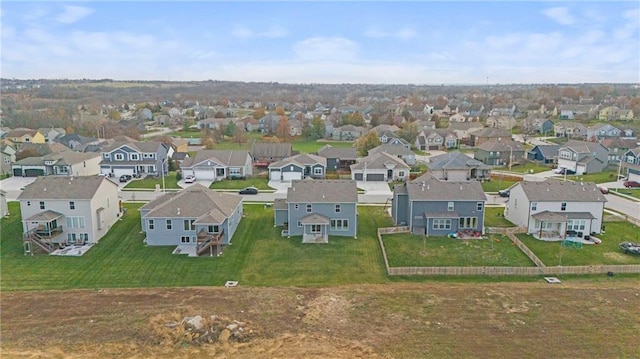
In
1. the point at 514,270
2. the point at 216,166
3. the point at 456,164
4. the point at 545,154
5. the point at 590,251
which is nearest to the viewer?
the point at 514,270

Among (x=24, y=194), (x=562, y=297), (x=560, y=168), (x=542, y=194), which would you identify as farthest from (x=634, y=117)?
(x=24, y=194)

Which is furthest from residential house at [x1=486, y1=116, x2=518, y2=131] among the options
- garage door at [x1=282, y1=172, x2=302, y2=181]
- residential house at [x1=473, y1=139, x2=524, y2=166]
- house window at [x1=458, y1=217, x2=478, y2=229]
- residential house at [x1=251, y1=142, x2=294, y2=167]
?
house window at [x1=458, y1=217, x2=478, y2=229]

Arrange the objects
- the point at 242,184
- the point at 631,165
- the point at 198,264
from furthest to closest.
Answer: the point at 631,165
the point at 242,184
the point at 198,264

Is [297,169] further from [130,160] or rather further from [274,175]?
[130,160]

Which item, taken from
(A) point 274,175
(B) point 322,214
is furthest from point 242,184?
(B) point 322,214

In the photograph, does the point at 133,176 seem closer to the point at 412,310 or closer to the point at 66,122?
the point at 412,310

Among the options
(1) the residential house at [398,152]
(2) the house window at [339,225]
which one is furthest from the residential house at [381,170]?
(2) the house window at [339,225]

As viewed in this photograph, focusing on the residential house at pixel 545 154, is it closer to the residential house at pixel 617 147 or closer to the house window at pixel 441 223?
the residential house at pixel 617 147

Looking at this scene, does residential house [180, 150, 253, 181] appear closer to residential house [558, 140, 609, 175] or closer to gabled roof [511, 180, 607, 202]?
gabled roof [511, 180, 607, 202]
